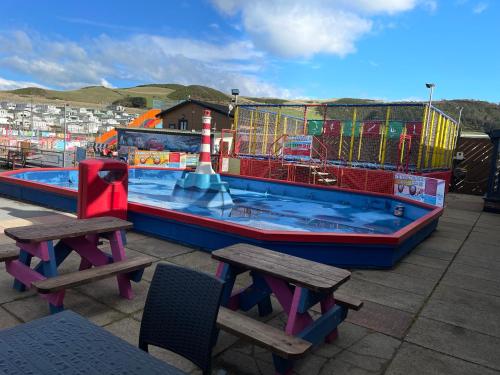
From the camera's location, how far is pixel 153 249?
18.9 feet

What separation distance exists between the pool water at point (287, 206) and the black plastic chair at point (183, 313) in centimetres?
594

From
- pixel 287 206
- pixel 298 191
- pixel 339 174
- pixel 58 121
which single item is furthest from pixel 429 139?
pixel 58 121

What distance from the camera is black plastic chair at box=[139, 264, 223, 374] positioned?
1.93 meters

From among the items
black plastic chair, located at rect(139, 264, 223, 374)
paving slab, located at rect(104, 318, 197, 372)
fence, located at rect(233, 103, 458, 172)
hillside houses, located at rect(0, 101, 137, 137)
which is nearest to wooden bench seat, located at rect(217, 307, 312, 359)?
paving slab, located at rect(104, 318, 197, 372)

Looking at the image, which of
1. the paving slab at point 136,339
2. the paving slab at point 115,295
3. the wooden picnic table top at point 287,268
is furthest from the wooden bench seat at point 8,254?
the wooden picnic table top at point 287,268

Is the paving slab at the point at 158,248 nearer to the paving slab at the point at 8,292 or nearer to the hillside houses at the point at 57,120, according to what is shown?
the paving slab at the point at 8,292

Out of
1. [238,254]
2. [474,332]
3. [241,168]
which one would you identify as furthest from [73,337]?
[241,168]

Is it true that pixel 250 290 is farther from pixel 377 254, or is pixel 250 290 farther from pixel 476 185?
pixel 476 185

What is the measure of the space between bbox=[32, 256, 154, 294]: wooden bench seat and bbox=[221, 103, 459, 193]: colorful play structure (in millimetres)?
10336

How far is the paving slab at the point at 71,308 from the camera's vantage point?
3496 mm

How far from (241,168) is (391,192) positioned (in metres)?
6.52

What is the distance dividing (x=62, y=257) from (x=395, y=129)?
562 inches

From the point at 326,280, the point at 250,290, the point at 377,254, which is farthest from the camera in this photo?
the point at 377,254

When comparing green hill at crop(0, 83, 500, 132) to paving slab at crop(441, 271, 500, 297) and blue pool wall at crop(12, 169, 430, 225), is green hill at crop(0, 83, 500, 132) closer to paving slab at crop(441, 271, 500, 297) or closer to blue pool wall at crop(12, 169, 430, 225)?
blue pool wall at crop(12, 169, 430, 225)
